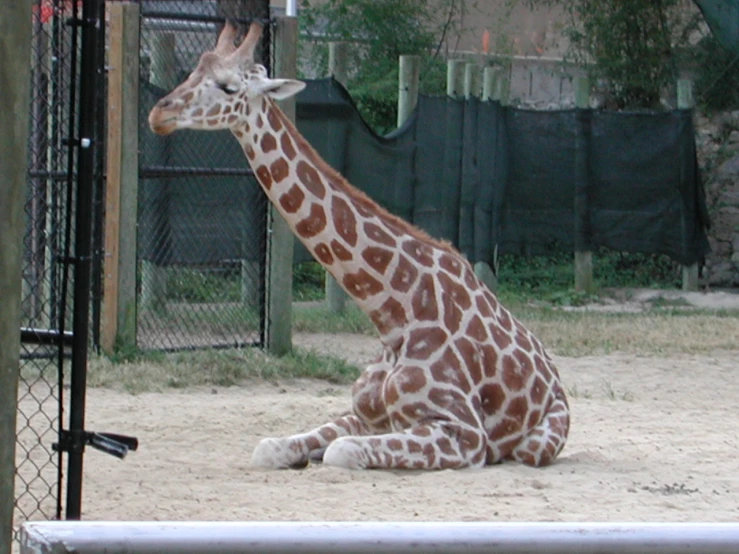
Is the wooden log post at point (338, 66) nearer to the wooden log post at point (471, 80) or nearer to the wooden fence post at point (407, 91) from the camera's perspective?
the wooden fence post at point (407, 91)

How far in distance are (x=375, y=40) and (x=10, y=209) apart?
1439 centimetres

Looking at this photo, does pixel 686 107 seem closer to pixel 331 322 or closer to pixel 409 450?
pixel 331 322

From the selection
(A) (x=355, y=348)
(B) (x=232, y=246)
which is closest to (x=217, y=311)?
(B) (x=232, y=246)

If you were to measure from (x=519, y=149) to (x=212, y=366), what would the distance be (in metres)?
6.07

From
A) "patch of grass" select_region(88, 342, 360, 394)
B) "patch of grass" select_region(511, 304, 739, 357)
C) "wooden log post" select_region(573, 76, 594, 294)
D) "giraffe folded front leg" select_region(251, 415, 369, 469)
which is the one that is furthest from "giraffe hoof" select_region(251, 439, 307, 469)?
"wooden log post" select_region(573, 76, 594, 294)

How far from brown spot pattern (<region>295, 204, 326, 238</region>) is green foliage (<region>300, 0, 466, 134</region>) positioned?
9.99 metres

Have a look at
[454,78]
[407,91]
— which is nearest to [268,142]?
[407,91]

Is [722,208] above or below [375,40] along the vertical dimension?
below

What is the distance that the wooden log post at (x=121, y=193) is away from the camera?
353 inches

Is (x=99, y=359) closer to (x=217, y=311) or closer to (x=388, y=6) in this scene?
(x=217, y=311)

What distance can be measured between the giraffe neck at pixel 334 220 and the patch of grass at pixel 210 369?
2273mm

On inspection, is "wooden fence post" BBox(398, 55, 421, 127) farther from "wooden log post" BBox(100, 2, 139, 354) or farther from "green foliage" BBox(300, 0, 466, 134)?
"wooden log post" BBox(100, 2, 139, 354)

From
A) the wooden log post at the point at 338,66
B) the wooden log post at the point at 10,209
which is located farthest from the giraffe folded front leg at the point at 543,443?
the wooden log post at the point at 338,66

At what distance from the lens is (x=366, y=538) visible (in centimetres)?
194
